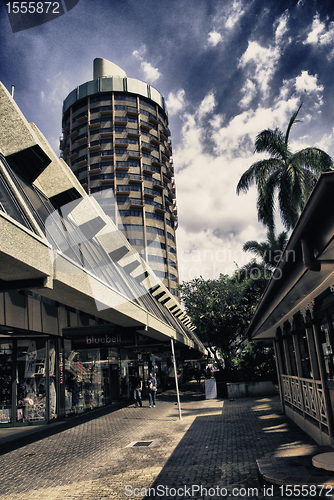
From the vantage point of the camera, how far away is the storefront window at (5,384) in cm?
1414

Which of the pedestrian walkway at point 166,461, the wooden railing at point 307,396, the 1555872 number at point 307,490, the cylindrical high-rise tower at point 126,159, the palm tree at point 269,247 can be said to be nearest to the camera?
the 1555872 number at point 307,490

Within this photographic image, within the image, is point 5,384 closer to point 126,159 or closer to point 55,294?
point 55,294

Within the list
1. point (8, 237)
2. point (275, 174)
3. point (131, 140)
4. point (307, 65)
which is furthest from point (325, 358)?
point (131, 140)

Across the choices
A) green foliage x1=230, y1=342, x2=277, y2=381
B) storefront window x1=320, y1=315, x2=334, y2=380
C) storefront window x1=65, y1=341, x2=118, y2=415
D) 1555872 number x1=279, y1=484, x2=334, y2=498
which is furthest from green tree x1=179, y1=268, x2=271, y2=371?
→ 1555872 number x1=279, y1=484, x2=334, y2=498

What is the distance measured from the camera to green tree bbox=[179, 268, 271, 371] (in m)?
26.2

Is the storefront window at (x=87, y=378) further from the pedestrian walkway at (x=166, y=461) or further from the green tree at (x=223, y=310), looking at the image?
the green tree at (x=223, y=310)

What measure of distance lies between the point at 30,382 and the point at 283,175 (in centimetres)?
1794

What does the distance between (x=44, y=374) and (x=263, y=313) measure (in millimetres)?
9628

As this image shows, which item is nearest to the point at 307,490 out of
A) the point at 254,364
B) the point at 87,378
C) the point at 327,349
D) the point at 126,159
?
the point at 327,349

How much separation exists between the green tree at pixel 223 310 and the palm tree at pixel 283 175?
21.3 ft

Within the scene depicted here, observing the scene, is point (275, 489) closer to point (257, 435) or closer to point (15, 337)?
point (257, 435)

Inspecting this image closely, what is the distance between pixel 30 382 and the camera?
14.4 meters

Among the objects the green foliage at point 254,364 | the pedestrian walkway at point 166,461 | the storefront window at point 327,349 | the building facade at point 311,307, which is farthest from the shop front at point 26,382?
the green foliage at point 254,364

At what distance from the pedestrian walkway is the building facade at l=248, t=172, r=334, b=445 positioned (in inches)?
31.0
